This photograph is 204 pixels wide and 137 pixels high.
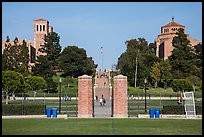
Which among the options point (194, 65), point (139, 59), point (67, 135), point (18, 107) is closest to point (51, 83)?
point (139, 59)

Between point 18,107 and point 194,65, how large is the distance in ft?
167

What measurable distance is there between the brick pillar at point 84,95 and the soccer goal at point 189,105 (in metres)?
6.26

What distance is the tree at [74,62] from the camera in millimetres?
89062

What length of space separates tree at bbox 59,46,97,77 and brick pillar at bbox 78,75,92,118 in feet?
196

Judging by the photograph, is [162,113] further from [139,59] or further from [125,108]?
[139,59]

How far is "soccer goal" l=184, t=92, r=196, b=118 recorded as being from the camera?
27878 millimetres

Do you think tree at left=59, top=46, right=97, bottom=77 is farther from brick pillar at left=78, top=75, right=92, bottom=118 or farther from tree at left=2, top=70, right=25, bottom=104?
brick pillar at left=78, top=75, right=92, bottom=118

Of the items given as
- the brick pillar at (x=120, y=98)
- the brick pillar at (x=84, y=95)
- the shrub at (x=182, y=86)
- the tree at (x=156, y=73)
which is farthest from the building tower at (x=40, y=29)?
the brick pillar at (x=120, y=98)

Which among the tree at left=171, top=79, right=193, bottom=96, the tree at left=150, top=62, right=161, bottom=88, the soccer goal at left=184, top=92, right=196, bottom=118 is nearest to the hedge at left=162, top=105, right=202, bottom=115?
the soccer goal at left=184, top=92, right=196, bottom=118

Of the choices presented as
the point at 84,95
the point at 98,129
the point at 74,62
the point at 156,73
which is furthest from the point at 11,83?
the point at 74,62

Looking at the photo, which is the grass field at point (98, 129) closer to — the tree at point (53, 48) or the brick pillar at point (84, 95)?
the brick pillar at point (84, 95)

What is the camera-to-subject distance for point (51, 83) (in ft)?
221

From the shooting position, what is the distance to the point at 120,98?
93.7 feet

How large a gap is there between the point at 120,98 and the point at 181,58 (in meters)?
50.5
